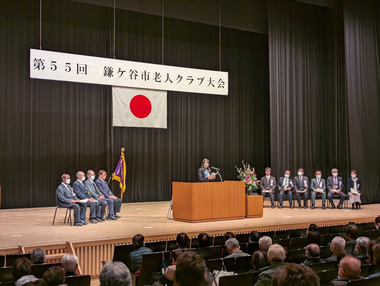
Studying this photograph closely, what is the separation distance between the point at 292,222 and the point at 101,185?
3779 mm

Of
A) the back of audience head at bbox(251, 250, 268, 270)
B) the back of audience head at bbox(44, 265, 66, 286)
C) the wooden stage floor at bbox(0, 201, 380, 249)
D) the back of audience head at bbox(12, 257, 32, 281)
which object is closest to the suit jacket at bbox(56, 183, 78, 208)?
the wooden stage floor at bbox(0, 201, 380, 249)

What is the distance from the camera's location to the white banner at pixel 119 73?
8.90 metres

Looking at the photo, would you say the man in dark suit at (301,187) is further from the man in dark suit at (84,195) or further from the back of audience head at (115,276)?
the back of audience head at (115,276)

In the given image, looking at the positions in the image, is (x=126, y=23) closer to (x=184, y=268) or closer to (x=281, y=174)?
(x=281, y=174)

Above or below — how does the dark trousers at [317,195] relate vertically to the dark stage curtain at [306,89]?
below

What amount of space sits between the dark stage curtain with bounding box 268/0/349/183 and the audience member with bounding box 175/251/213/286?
11435 mm

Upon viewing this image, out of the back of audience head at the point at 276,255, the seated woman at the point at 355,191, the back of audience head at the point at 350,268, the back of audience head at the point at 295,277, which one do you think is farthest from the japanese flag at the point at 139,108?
the back of audience head at the point at 295,277

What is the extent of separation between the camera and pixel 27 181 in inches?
437

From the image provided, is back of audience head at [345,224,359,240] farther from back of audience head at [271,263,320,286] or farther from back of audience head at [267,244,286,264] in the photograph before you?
back of audience head at [271,263,320,286]

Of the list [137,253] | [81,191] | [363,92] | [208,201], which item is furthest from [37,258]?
[363,92]

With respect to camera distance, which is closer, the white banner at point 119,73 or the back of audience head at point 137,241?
the back of audience head at point 137,241

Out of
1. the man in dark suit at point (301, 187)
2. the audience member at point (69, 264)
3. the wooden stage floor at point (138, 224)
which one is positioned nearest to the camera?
the audience member at point (69, 264)

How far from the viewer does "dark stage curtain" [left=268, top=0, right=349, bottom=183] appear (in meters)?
13.6

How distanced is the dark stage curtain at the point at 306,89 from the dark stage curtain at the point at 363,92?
0.59 m
